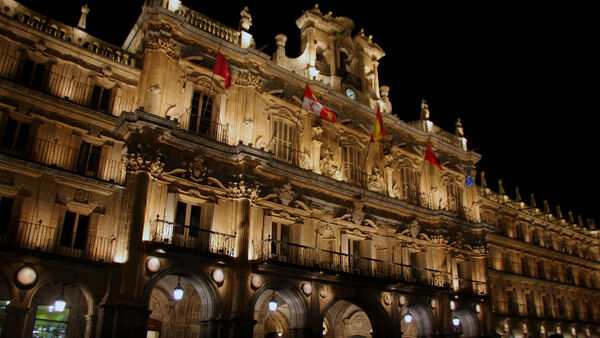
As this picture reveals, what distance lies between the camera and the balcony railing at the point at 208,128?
79.7 feet

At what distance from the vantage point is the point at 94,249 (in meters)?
20.4

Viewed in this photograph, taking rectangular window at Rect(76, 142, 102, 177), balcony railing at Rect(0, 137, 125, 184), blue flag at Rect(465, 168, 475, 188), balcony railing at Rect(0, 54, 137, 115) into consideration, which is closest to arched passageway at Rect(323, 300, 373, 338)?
blue flag at Rect(465, 168, 475, 188)

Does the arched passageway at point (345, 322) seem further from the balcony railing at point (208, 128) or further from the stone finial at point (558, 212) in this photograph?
the stone finial at point (558, 212)

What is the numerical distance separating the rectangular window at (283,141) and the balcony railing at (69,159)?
326 inches

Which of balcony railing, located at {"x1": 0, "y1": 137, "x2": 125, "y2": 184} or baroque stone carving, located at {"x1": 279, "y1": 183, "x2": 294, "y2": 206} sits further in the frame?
baroque stone carving, located at {"x1": 279, "y1": 183, "x2": 294, "y2": 206}

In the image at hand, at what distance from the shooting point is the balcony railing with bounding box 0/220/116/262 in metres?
18.9

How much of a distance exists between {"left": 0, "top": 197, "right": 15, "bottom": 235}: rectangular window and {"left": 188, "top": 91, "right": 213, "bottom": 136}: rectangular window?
8.24m

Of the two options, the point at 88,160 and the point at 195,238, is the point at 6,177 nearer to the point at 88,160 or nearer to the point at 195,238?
the point at 88,160

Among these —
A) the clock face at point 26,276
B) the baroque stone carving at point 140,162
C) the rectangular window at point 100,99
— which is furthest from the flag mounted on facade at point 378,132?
the clock face at point 26,276

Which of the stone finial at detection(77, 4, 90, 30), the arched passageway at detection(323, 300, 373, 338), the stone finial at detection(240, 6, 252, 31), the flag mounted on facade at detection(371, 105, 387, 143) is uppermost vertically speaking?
the stone finial at detection(240, 6, 252, 31)

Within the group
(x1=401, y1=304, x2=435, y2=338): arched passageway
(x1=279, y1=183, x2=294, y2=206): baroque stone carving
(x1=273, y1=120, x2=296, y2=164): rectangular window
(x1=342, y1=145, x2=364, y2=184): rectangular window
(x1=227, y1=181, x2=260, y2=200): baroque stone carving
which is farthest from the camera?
(x1=342, y1=145, x2=364, y2=184): rectangular window

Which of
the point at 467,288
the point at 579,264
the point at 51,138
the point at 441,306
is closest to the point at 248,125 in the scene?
the point at 51,138

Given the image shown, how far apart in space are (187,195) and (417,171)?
17.5 metres

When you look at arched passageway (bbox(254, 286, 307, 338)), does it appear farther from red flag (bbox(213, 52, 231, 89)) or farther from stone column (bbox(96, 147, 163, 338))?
red flag (bbox(213, 52, 231, 89))
